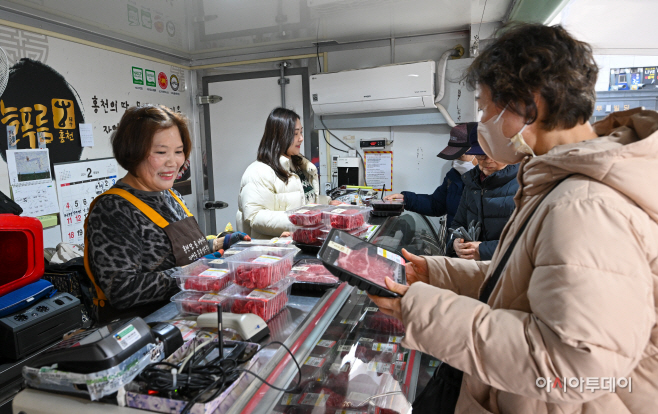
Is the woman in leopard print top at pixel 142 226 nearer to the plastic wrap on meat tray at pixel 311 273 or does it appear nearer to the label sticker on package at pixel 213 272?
the label sticker on package at pixel 213 272

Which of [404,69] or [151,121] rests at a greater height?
[404,69]

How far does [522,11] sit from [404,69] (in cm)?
119

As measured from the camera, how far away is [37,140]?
10.8 ft

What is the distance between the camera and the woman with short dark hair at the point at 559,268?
2.41 feet

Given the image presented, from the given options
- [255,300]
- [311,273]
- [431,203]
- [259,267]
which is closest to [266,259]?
[259,267]

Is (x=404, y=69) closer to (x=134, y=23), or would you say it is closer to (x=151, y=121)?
(x=134, y=23)

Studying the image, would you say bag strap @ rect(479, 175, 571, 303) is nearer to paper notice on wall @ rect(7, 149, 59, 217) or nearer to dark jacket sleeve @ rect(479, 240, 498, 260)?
dark jacket sleeve @ rect(479, 240, 498, 260)

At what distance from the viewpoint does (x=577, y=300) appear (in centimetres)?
73

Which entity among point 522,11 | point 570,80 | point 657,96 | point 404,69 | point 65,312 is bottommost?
point 65,312

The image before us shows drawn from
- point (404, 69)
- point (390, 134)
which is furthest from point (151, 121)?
point (390, 134)

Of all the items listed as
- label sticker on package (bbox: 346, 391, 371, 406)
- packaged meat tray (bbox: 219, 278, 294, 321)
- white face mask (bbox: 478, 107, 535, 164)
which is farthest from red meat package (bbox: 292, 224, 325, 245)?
white face mask (bbox: 478, 107, 535, 164)

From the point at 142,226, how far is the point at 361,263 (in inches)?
39.4

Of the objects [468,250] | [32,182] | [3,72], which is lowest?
[468,250]

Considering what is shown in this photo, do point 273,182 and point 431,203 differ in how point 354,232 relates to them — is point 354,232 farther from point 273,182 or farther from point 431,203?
point 431,203
